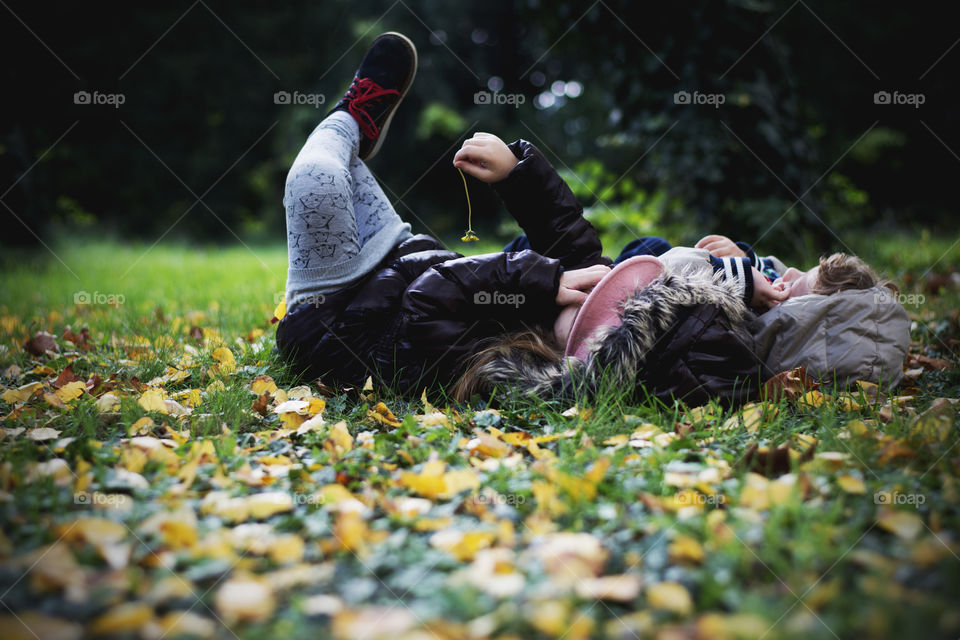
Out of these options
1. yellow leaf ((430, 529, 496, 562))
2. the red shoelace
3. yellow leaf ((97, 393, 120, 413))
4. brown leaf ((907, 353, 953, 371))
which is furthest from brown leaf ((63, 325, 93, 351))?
brown leaf ((907, 353, 953, 371))

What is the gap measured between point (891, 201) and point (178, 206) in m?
12.6

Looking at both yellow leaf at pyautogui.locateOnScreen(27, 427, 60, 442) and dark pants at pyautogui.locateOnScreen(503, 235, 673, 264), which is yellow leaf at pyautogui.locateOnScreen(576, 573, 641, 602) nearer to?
yellow leaf at pyautogui.locateOnScreen(27, 427, 60, 442)

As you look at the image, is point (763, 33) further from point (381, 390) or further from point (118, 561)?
point (118, 561)

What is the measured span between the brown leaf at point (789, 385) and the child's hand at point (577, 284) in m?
0.66

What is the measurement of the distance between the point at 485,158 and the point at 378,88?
0.76 metres

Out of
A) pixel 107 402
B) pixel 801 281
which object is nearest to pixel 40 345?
pixel 107 402

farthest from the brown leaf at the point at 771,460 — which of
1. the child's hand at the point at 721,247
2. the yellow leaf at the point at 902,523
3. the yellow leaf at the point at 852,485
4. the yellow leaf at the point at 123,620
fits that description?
the yellow leaf at the point at 123,620

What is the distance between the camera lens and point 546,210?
100 inches

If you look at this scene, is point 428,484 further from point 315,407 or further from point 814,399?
point 814,399

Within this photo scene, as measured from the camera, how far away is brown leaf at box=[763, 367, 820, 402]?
2.00 meters

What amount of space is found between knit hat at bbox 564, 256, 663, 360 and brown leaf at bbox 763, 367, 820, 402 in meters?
0.51

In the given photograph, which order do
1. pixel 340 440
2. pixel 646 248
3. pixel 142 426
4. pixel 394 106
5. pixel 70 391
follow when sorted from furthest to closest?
pixel 394 106 < pixel 646 248 < pixel 70 391 < pixel 142 426 < pixel 340 440

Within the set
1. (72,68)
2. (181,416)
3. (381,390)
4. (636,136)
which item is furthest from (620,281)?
(72,68)

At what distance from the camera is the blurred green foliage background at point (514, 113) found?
4301 millimetres
